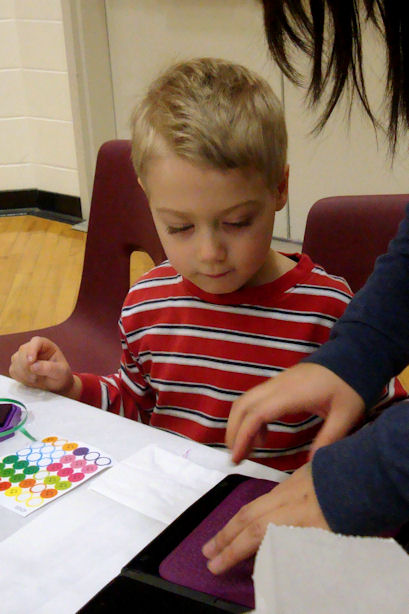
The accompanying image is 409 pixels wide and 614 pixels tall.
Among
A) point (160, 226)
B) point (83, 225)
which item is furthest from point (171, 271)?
point (83, 225)

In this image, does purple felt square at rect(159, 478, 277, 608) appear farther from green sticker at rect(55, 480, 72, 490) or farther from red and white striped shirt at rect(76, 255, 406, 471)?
red and white striped shirt at rect(76, 255, 406, 471)

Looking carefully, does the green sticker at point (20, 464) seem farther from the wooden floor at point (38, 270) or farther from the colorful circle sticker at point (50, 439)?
the wooden floor at point (38, 270)

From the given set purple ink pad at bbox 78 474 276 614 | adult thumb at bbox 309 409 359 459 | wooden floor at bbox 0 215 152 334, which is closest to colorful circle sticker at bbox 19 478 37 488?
Answer: purple ink pad at bbox 78 474 276 614

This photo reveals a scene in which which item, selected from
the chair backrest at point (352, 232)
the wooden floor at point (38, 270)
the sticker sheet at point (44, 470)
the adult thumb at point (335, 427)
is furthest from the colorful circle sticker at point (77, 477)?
the wooden floor at point (38, 270)

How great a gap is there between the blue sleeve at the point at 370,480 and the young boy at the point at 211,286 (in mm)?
407

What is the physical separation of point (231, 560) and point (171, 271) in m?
0.61

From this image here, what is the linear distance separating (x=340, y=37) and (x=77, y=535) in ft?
1.83

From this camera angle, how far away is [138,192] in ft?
4.97

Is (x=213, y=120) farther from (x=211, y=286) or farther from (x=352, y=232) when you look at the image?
(x=352, y=232)

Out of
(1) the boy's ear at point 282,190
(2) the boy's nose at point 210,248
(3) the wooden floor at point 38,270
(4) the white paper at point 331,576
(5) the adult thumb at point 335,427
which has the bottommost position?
(3) the wooden floor at point 38,270

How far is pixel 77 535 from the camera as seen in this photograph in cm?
67

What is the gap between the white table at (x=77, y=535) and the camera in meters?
0.61

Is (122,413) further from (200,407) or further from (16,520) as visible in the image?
(16,520)

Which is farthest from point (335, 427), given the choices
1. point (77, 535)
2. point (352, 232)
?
point (352, 232)
